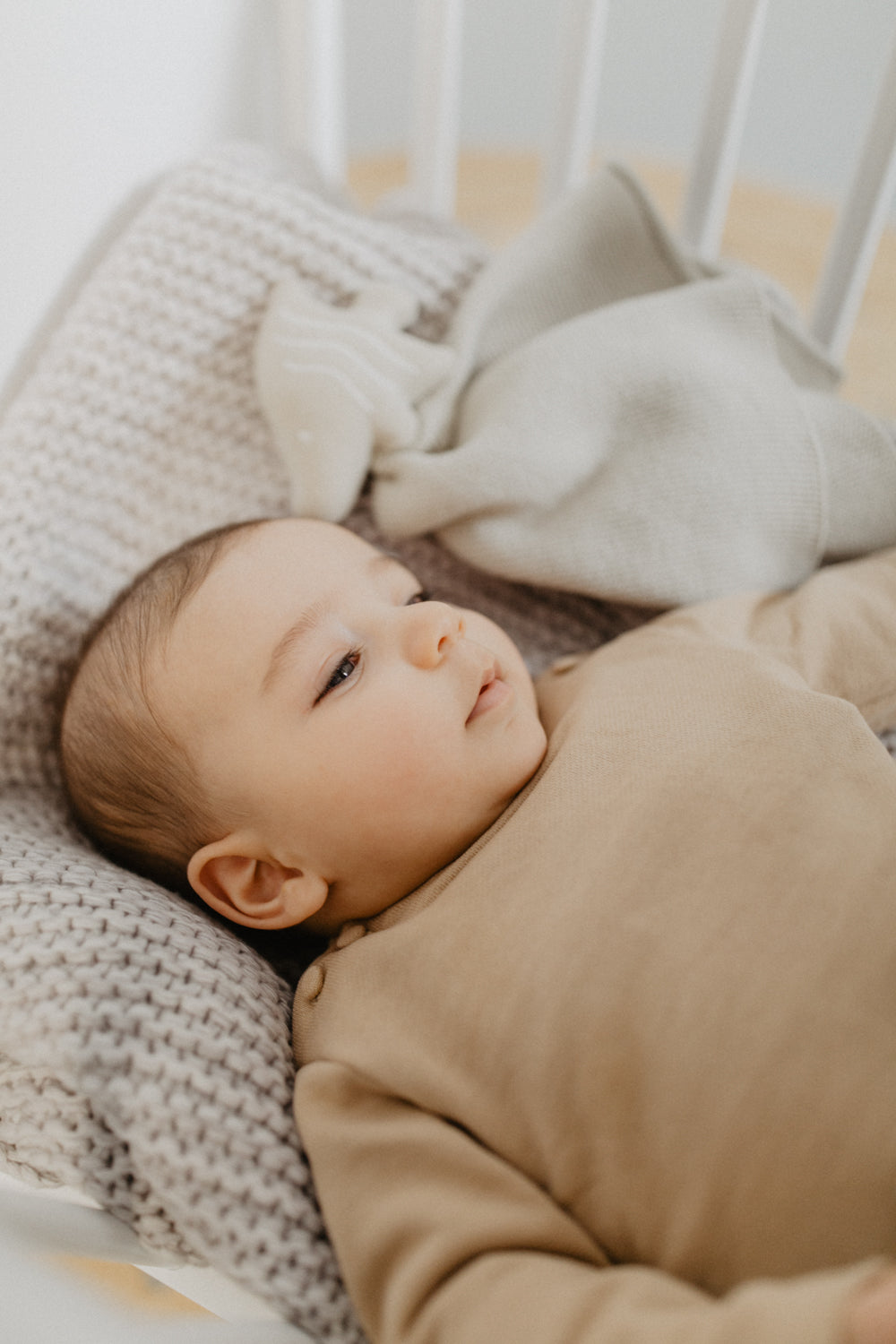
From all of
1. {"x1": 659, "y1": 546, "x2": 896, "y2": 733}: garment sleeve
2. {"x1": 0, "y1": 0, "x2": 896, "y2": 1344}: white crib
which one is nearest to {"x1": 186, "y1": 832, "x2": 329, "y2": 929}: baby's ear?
{"x1": 0, "y1": 0, "x2": 896, "y2": 1344}: white crib

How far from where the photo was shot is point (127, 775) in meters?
0.72

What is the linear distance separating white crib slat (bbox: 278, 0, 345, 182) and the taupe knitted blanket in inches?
2.5

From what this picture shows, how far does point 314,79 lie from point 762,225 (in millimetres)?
1169

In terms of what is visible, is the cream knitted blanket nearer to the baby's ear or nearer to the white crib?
the white crib

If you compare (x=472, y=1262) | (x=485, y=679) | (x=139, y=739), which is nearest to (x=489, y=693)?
(x=485, y=679)

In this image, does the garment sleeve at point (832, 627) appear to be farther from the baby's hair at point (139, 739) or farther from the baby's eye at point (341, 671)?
the baby's hair at point (139, 739)

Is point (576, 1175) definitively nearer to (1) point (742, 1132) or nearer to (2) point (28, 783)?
(1) point (742, 1132)

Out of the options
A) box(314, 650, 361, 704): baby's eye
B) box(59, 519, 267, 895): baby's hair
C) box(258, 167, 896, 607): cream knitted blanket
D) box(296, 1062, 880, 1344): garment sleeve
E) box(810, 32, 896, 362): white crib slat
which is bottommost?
box(296, 1062, 880, 1344): garment sleeve

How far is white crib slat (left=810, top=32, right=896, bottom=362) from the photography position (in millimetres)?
907

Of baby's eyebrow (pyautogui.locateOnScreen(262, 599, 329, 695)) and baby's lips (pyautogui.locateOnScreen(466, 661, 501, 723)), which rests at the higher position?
baby's eyebrow (pyautogui.locateOnScreen(262, 599, 329, 695))

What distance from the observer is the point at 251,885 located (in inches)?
28.2

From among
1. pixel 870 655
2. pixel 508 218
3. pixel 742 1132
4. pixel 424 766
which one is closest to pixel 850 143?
pixel 508 218

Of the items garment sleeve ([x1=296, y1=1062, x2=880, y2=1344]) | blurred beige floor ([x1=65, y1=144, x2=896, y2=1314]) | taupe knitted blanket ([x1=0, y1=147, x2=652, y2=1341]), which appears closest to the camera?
garment sleeve ([x1=296, y1=1062, x2=880, y2=1344])

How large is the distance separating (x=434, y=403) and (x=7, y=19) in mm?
419
